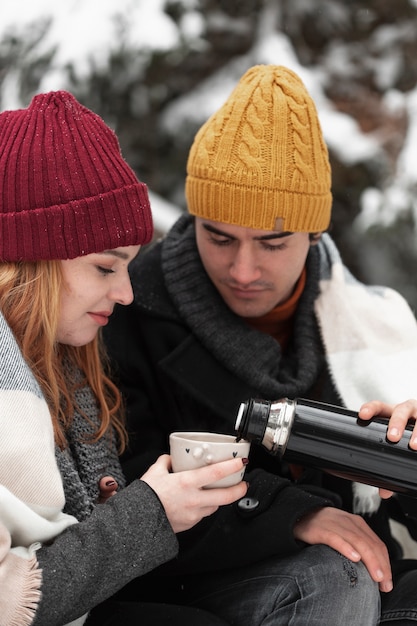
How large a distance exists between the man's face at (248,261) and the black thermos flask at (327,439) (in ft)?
1.91

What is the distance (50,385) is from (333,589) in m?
0.71

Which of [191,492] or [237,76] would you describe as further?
[237,76]

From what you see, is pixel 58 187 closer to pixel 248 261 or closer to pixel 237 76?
pixel 248 261

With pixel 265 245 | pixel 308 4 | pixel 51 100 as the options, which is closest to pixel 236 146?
pixel 265 245

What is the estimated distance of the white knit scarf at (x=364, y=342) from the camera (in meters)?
2.17

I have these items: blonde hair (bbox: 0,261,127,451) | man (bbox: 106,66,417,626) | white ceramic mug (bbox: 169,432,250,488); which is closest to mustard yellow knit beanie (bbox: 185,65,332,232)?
man (bbox: 106,66,417,626)

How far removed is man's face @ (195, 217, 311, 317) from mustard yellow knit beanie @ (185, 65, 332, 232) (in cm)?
4

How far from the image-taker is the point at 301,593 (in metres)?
1.59

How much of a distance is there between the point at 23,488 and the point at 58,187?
1.89 feet

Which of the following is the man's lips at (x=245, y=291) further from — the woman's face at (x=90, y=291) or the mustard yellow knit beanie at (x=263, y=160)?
the woman's face at (x=90, y=291)

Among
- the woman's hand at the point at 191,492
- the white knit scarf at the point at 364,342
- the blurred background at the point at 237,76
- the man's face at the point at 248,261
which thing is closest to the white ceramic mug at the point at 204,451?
the woman's hand at the point at 191,492

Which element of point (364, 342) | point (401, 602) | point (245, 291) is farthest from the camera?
point (364, 342)

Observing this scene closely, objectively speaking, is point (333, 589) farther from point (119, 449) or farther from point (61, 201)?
point (61, 201)

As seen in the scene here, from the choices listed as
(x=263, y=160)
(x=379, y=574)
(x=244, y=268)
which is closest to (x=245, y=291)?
(x=244, y=268)
